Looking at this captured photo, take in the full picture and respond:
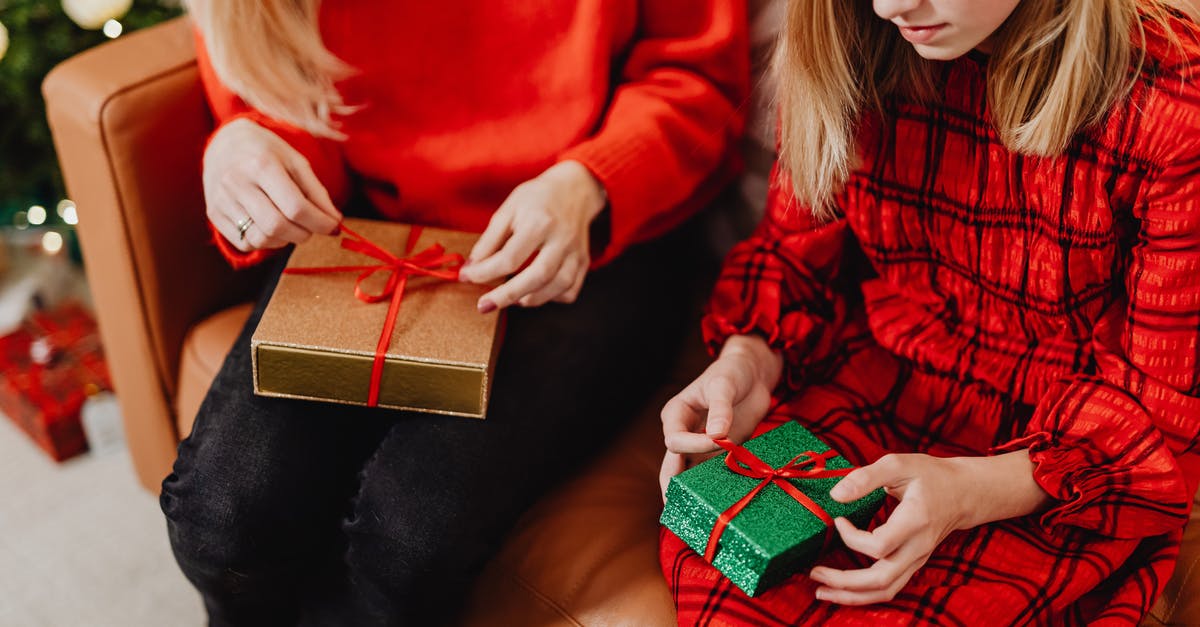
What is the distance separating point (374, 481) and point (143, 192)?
446 mm

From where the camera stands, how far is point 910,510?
0.71m

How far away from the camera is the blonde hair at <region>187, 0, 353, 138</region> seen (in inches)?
35.7

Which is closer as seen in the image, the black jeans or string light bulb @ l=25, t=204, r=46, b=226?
the black jeans

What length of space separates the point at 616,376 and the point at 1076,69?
0.48m

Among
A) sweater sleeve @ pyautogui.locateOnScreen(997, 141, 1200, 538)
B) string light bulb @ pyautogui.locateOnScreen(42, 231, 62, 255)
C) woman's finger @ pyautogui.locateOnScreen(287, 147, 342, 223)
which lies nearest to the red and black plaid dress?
sweater sleeve @ pyautogui.locateOnScreen(997, 141, 1200, 538)

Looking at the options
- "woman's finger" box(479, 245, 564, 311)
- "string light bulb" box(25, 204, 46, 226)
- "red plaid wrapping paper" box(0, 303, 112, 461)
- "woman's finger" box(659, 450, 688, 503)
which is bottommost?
"red plaid wrapping paper" box(0, 303, 112, 461)

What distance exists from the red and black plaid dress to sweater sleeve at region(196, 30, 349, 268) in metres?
0.42

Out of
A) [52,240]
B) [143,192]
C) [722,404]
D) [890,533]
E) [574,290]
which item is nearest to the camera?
[890,533]

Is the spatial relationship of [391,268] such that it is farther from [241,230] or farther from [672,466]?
[672,466]

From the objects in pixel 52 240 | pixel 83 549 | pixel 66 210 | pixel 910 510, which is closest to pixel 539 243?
pixel 910 510

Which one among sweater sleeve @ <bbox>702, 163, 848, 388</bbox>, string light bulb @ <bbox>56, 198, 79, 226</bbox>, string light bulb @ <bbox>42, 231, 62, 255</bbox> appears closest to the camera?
sweater sleeve @ <bbox>702, 163, 848, 388</bbox>

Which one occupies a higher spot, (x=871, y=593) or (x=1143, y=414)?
(x=1143, y=414)

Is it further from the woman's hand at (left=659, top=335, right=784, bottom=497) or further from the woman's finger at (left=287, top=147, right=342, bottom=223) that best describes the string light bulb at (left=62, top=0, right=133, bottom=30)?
the woman's hand at (left=659, top=335, right=784, bottom=497)

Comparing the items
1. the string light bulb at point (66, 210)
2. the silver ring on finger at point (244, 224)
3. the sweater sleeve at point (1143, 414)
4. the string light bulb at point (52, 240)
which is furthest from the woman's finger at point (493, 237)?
the string light bulb at point (52, 240)
